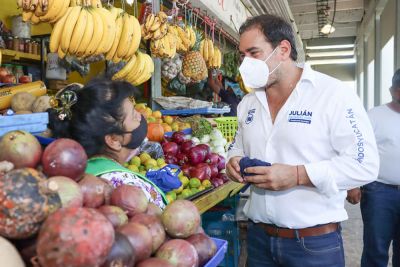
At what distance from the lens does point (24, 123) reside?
147cm

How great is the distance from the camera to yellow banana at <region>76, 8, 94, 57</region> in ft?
8.42

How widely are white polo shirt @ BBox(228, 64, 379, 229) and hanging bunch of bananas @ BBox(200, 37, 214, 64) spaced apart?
3.23 meters

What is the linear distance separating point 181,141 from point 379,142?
179 cm

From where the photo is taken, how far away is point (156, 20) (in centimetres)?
362

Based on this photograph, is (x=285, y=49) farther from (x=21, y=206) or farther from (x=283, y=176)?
(x=21, y=206)

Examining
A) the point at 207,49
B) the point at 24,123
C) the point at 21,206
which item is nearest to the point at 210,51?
the point at 207,49

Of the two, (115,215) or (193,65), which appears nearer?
(115,215)

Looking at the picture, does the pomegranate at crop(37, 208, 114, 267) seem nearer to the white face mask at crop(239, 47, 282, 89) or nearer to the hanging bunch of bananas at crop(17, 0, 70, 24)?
the white face mask at crop(239, 47, 282, 89)

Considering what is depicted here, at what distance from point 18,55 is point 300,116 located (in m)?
4.08

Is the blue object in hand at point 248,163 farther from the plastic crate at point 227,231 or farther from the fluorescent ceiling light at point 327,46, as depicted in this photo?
the fluorescent ceiling light at point 327,46

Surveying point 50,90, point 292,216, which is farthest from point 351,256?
point 50,90

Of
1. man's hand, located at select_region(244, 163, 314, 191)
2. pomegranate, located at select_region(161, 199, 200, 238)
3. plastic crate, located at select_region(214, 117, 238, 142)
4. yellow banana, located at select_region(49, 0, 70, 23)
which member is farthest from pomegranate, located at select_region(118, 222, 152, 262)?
plastic crate, located at select_region(214, 117, 238, 142)

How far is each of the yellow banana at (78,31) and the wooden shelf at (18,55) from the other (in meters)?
2.38

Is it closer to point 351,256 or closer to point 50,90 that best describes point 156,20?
point 50,90
